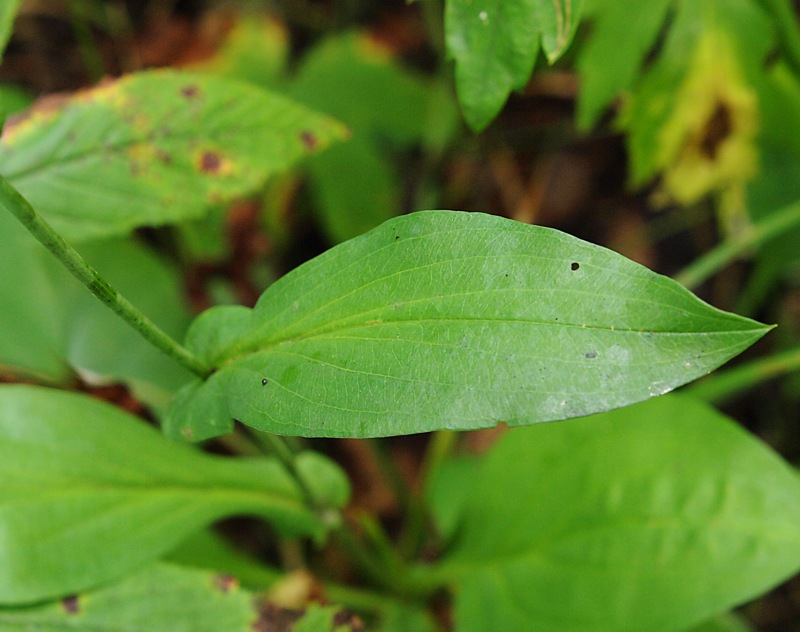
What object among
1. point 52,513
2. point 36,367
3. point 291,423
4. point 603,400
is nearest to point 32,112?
point 36,367

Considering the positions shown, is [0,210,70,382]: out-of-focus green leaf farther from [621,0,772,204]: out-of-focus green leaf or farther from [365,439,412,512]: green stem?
[621,0,772,204]: out-of-focus green leaf

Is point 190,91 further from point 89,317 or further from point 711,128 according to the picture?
point 711,128

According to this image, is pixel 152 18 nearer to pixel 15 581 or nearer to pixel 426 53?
pixel 426 53

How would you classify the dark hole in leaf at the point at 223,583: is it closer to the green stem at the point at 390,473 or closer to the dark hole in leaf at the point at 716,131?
the green stem at the point at 390,473

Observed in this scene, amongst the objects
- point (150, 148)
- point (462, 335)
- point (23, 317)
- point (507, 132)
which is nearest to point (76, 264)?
point (462, 335)

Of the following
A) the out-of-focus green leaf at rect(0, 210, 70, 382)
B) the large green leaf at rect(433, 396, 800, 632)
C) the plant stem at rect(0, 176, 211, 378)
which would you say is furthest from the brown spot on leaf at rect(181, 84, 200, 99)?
the large green leaf at rect(433, 396, 800, 632)

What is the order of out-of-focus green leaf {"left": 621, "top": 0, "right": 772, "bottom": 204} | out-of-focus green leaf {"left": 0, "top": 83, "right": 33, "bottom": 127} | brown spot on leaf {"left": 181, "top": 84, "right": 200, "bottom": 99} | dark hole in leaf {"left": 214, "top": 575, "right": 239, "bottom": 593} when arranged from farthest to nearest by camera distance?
out-of-focus green leaf {"left": 0, "top": 83, "right": 33, "bottom": 127}
out-of-focus green leaf {"left": 621, "top": 0, "right": 772, "bottom": 204}
brown spot on leaf {"left": 181, "top": 84, "right": 200, "bottom": 99}
dark hole in leaf {"left": 214, "top": 575, "right": 239, "bottom": 593}
